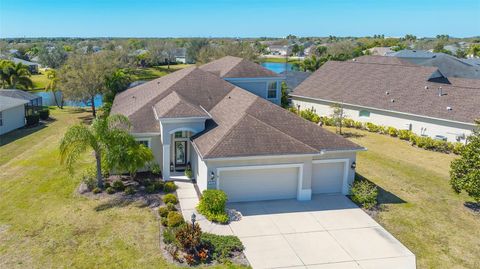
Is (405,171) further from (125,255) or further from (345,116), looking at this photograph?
(125,255)

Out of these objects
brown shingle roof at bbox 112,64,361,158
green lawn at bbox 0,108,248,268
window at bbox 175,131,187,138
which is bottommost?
green lawn at bbox 0,108,248,268

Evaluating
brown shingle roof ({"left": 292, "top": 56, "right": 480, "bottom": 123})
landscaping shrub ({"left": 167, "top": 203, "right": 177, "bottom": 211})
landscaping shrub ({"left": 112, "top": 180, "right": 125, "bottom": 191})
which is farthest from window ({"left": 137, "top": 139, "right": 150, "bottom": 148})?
brown shingle roof ({"left": 292, "top": 56, "right": 480, "bottom": 123})

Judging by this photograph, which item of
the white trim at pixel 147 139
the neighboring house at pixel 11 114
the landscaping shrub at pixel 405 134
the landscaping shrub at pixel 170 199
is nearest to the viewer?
the landscaping shrub at pixel 170 199

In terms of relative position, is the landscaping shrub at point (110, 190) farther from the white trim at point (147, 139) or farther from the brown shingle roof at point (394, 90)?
the brown shingle roof at point (394, 90)

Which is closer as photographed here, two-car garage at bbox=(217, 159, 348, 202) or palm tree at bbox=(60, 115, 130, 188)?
palm tree at bbox=(60, 115, 130, 188)

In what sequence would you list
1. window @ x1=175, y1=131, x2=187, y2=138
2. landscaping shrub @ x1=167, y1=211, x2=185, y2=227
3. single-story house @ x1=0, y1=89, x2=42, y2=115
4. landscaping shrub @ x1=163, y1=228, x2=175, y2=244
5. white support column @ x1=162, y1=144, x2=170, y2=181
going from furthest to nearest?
single-story house @ x1=0, y1=89, x2=42, y2=115
window @ x1=175, y1=131, x2=187, y2=138
white support column @ x1=162, y1=144, x2=170, y2=181
landscaping shrub @ x1=167, y1=211, x2=185, y2=227
landscaping shrub @ x1=163, y1=228, x2=175, y2=244

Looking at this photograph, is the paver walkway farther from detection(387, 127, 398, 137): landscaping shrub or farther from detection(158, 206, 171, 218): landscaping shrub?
detection(387, 127, 398, 137): landscaping shrub

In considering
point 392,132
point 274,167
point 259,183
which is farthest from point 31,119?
point 392,132

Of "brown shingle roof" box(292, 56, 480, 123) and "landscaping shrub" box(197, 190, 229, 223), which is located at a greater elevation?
"brown shingle roof" box(292, 56, 480, 123)

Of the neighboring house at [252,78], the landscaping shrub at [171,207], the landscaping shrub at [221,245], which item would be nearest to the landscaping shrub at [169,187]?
the landscaping shrub at [171,207]
